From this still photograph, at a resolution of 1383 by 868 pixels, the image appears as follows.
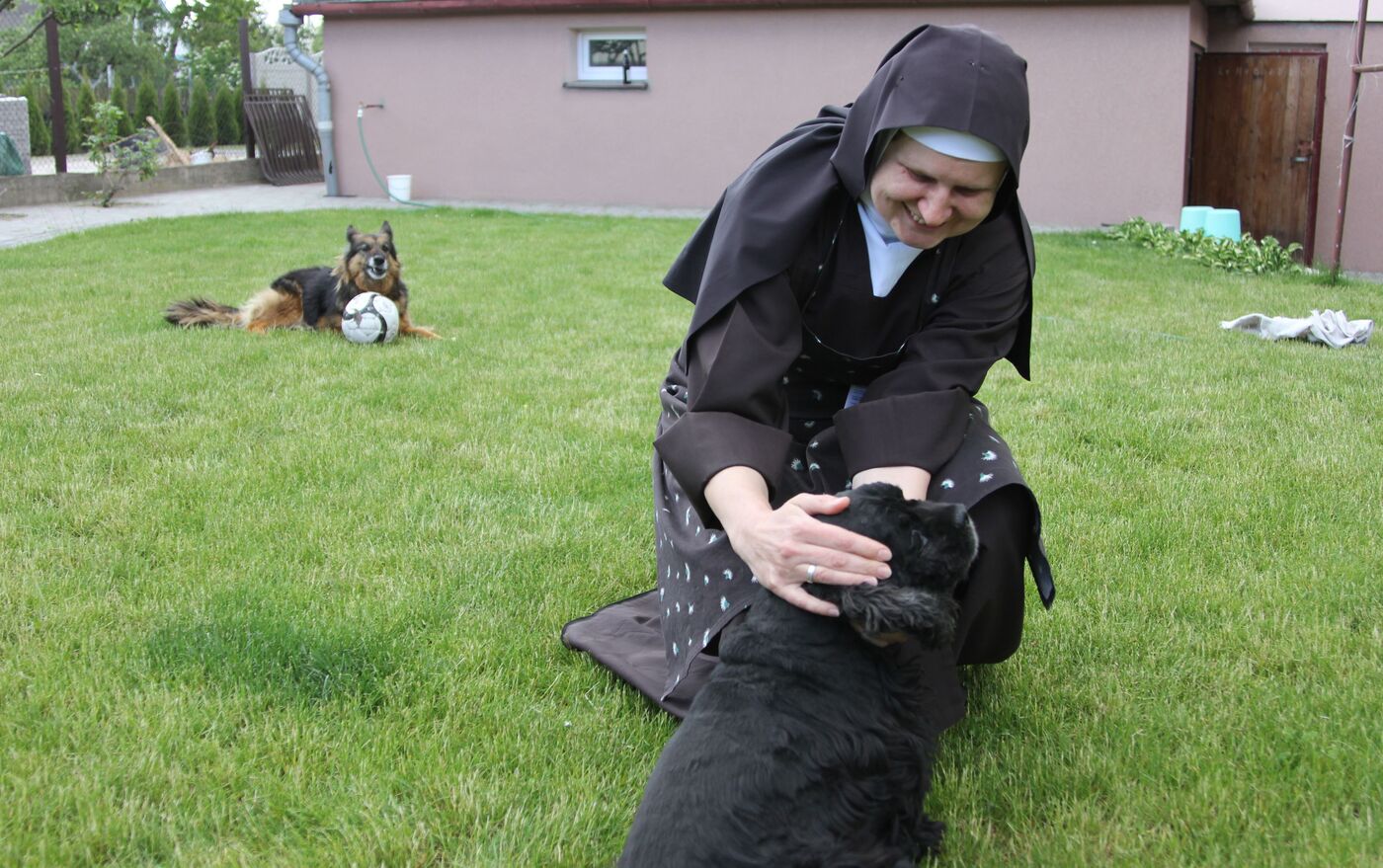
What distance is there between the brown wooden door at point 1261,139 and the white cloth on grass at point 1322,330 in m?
7.92

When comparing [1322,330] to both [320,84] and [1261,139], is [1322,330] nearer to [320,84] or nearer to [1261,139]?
[1261,139]

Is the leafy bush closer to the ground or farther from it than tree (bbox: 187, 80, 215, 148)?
closer to the ground

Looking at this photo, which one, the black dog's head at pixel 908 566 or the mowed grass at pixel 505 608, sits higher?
the black dog's head at pixel 908 566

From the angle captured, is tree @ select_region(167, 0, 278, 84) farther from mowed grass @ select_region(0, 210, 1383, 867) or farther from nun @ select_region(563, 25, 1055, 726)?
nun @ select_region(563, 25, 1055, 726)

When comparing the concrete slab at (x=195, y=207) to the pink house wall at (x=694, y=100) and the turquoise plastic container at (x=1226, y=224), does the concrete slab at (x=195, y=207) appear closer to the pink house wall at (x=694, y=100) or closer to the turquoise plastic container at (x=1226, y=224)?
the pink house wall at (x=694, y=100)

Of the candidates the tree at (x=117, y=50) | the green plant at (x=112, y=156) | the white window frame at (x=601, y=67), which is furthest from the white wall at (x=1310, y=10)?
the tree at (x=117, y=50)

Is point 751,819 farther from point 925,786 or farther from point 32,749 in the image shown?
point 32,749

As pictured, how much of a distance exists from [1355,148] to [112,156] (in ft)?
53.1

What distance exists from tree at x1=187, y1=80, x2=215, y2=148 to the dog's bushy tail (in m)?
18.4

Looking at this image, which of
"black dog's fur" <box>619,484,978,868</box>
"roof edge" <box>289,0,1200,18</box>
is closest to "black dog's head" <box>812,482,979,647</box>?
"black dog's fur" <box>619,484,978,868</box>

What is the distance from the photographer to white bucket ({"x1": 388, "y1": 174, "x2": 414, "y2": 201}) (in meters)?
17.0

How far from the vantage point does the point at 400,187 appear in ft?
55.7

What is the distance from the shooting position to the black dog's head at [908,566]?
2.01 meters

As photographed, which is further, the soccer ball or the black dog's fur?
the soccer ball
